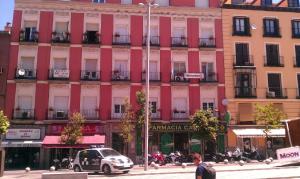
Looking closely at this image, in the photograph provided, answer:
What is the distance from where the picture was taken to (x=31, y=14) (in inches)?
1438

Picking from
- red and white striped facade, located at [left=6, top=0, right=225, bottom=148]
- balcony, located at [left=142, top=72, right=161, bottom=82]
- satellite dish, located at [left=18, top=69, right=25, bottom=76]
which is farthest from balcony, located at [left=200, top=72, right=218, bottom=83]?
satellite dish, located at [left=18, top=69, right=25, bottom=76]

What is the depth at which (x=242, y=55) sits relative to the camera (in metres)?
38.8

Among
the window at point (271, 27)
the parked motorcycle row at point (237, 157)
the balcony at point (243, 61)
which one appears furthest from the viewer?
the window at point (271, 27)

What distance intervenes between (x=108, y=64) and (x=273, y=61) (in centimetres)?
1726

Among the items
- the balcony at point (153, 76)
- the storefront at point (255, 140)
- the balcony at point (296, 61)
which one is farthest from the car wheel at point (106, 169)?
the balcony at point (296, 61)

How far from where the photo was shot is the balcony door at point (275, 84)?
38375 millimetres

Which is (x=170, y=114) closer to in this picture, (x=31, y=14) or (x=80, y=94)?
(x=80, y=94)

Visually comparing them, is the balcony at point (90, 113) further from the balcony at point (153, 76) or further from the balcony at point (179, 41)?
the balcony at point (179, 41)

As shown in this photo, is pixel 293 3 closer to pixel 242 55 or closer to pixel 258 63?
pixel 258 63

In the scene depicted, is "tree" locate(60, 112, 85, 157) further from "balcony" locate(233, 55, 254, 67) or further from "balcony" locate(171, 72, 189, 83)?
"balcony" locate(233, 55, 254, 67)

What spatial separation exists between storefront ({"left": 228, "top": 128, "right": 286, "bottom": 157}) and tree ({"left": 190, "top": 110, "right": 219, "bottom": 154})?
3.17 meters

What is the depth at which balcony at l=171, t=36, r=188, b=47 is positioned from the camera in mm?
37856

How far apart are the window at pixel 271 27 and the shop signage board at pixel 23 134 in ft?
83.4

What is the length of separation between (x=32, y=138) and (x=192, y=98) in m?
15.7
